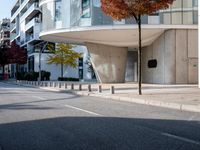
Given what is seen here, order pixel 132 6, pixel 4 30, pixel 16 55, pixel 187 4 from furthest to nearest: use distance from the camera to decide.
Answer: pixel 4 30, pixel 16 55, pixel 187 4, pixel 132 6

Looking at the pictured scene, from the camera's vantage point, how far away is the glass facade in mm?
35875

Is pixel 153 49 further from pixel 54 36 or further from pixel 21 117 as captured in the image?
pixel 21 117

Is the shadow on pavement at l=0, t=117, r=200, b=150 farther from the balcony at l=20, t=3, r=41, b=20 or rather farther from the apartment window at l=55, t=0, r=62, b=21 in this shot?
the balcony at l=20, t=3, r=41, b=20

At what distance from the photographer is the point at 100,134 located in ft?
29.1

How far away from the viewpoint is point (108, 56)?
4412 centimetres

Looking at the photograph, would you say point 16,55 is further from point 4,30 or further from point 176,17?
point 4,30

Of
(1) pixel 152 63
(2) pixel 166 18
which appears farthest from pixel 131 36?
(2) pixel 166 18

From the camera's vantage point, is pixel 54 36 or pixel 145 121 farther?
pixel 54 36

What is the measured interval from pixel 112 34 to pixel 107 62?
17.7ft

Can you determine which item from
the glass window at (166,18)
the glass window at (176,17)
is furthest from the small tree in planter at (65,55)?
the glass window at (176,17)

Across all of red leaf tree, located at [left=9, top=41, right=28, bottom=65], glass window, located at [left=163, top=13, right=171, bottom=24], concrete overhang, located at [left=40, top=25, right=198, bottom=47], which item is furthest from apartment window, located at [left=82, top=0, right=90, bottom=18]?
red leaf tree, located at [left=9, top=41, right=28, bottom=65]

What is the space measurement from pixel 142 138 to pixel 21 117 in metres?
5.30

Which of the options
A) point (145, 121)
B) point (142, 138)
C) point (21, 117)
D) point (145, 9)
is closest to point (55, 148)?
point (142, 138)

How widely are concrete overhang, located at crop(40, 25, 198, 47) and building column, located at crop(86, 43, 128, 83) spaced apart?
0.78 m
